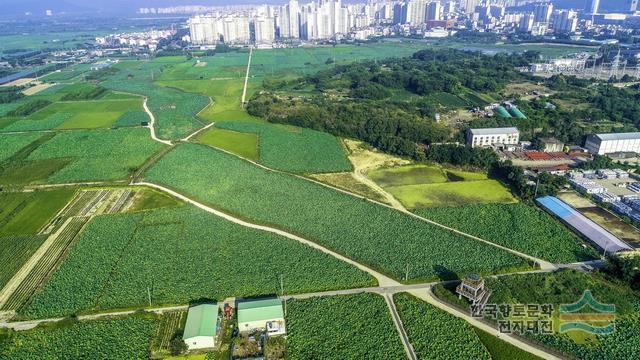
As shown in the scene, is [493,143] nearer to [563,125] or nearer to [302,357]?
[563,125]

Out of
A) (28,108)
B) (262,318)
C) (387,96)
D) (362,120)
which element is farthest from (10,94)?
(262,318)

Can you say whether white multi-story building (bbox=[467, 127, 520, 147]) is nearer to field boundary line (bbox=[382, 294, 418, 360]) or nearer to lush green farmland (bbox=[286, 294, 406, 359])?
field boundary line (bbox=[382, 294, 418, 360])

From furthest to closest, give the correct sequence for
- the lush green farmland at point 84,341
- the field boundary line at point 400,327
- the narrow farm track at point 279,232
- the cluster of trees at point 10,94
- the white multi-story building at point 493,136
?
1. the cluster of trees at point 10,94
2. the white multi-story building at point 493,136
3. the narrow farm track at point 279,232
4. the field boundary line at point 400,327
5. the lush green farmland at point 84,341

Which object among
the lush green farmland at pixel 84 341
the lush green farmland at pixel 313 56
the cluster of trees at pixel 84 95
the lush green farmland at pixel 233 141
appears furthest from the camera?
the lush green farmland at pixel 313 56

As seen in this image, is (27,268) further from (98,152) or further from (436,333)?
(436,333)

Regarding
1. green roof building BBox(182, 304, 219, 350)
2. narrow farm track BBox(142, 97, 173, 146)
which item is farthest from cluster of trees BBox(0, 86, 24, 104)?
green roof building BBox(182, 304, 219, 350)

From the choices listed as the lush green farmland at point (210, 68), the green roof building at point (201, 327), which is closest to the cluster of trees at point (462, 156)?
the green roof building at point (201, 327)

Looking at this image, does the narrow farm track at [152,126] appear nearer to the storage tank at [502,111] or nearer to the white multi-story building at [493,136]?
the white multi-story building at [493,136]

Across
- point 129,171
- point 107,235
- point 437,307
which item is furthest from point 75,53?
point 437,307
